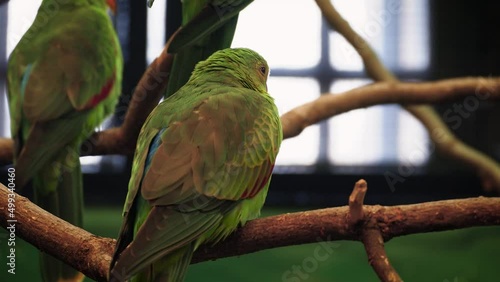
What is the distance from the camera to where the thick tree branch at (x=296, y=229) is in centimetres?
135

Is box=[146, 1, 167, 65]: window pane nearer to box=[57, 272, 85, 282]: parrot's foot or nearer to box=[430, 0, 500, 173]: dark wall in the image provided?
box=[57, 272, 85, 282]: parrot's foot

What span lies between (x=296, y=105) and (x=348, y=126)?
6.3 inches

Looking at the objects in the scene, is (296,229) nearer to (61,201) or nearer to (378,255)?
(378,255)

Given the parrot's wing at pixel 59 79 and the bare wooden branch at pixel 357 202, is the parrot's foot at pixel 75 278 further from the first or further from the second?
the bare wooden branch at pixel 357 202

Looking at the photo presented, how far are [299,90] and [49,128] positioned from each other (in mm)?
671

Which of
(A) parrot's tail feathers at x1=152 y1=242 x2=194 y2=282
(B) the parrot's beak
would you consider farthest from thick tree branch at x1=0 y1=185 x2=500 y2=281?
(B) the parrot's beak

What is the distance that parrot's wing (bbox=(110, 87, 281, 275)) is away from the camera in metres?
1.24

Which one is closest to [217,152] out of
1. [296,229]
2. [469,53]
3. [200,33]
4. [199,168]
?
[199,168]

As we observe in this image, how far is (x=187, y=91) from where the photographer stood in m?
1.50

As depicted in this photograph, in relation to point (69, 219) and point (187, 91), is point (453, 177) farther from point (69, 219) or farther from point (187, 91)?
point (69, 219)

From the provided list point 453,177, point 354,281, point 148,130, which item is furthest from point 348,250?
point 148,130

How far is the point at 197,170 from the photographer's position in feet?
4.30

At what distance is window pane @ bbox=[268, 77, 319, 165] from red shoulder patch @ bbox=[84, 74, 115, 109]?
440 millimetres

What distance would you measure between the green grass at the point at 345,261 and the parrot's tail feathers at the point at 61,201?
32mm
